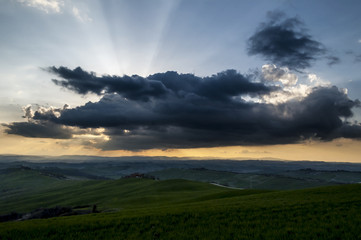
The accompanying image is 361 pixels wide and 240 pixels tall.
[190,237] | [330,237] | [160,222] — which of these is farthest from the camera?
[160,222]

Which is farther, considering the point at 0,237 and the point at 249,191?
the point at 249,191

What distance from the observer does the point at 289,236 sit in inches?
669

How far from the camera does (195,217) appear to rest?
81.2ft

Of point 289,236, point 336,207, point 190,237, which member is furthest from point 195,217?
point 336,207

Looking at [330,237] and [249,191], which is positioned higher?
[330,237]

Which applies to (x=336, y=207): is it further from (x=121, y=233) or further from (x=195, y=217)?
(x=121, y=233)

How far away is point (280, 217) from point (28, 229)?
23872 millimetres

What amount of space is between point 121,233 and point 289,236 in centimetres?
1319

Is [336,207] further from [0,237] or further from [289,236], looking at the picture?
[0,237]

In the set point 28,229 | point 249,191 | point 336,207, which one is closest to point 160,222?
point 28,229

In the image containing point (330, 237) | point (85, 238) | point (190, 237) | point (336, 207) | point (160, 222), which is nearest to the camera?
point (330, 237)

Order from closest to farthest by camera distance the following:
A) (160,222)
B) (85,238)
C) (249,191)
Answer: (85,238)
(160,222)
(249,191)

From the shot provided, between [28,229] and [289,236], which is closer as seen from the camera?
[289,236]

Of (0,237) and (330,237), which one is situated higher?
(330,237)
